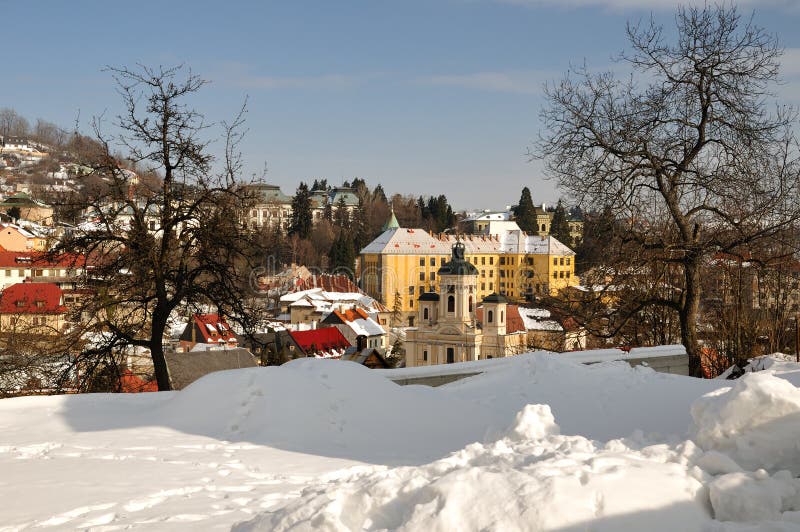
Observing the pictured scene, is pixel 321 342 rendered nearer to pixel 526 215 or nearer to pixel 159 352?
pixel 159 352

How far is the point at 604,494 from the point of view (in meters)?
4.02

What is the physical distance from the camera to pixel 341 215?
136 m

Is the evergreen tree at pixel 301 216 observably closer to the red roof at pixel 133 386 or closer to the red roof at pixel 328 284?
the red roof at pixel 328 284

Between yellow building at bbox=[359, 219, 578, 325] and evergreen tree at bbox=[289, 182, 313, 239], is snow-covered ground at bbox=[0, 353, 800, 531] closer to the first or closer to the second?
yellow building at bbox=[359, 219, 578, 325]

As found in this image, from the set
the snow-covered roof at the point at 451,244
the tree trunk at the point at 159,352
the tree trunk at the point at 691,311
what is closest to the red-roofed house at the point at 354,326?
the snow-covered roof at the point at 451,244

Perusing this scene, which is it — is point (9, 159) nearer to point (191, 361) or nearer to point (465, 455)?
point (191, 361)

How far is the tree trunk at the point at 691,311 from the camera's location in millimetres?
11789

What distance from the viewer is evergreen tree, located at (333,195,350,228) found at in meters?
132

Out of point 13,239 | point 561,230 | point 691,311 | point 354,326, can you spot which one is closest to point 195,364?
point 691,311

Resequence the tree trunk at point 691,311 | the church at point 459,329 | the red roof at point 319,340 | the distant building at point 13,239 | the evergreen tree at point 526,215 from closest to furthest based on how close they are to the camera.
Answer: the tree trunk at point 691,311, the red roof at point 319,340, the church at point 459,329, the distant building at point 13,239, the evergreen tree at point 526,215

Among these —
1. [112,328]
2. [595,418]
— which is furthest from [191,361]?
[595,418]

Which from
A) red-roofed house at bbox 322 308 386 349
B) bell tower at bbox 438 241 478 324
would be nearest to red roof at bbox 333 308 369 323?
red-roofed house at bbox 322 308 386 349

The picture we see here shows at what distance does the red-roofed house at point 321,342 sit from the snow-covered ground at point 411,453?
126 ft

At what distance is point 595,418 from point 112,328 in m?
7.91
